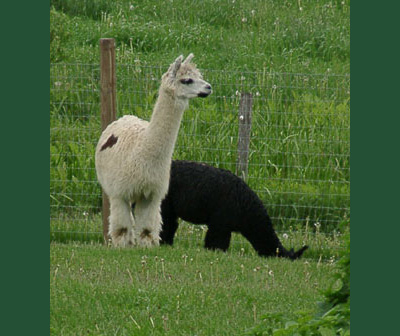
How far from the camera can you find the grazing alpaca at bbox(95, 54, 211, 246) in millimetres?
6910

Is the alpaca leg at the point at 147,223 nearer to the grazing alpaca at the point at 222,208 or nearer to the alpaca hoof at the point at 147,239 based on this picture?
the alpaca hoof at the point at 147,239

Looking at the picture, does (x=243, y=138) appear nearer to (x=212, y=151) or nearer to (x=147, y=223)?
(x=212, y=151)

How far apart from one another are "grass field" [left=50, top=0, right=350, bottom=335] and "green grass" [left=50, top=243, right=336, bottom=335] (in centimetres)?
1

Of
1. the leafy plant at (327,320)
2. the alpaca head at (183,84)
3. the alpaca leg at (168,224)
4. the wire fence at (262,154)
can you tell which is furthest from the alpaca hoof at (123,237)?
the leafy plant at (327,320)

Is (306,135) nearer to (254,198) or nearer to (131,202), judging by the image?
(254,198)

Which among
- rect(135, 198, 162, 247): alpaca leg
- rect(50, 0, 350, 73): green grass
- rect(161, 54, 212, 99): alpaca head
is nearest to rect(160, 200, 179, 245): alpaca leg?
rect(135, 198, 162, 247): alpaca leg

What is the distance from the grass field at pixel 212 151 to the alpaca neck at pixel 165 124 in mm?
961

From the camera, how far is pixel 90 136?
31.7 ft

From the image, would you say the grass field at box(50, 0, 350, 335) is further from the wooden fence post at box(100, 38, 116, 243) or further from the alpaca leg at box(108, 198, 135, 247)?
the wooden fence post at box(100, 38, 116, 243)

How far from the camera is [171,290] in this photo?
5.36 metres

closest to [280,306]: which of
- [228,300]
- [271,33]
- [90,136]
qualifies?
[228,300]

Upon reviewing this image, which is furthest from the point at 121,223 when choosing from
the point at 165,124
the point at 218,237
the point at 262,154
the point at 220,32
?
the point at 220,32

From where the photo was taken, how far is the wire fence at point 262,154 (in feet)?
28.6

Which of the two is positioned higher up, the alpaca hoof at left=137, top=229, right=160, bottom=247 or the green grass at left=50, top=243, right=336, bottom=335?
the green grass at left=50, top=243, right=336, bottom=335
